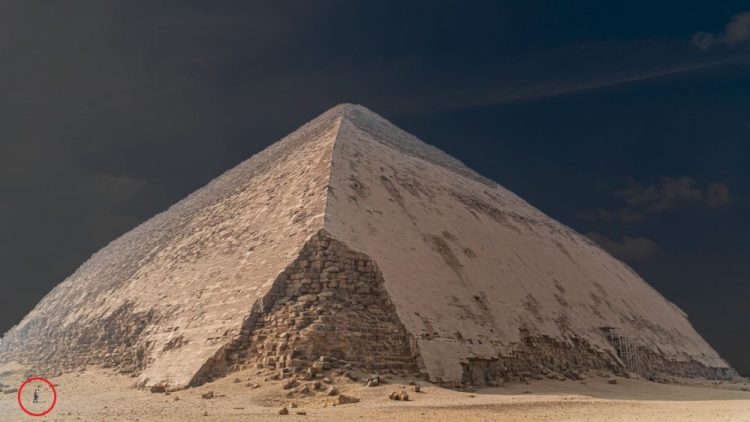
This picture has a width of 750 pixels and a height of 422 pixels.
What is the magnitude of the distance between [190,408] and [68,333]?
14053 mm

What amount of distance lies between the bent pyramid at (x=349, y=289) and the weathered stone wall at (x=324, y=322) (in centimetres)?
3

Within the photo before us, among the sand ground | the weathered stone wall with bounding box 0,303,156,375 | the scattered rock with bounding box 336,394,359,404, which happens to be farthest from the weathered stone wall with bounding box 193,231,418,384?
the weathered stone wall with bounding box 0,303,156,375

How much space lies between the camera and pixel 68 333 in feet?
73.1

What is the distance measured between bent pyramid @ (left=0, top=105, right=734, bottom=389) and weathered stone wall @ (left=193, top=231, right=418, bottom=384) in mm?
34

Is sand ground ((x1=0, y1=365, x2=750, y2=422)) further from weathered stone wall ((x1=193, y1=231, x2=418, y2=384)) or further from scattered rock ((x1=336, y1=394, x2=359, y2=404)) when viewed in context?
weathered stone wall ((x1=193, y1=231, x2=418, y2=384))

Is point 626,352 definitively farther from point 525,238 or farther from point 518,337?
point 518,337

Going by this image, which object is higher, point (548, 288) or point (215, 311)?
point (548, 288)

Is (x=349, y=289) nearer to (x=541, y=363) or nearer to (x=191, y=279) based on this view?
(x=191, y=279)

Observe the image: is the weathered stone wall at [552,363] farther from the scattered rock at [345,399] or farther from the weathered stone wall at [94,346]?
the weathered stone wall at [94,346]

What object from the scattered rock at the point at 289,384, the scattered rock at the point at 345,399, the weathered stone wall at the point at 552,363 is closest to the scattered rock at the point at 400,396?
the scattered rock at the point at 345,399

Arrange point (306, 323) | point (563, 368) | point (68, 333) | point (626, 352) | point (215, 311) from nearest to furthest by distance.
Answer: point (306, 323)
point (215, 311)
point (563, 368)
point (68, 333)
point (626, 352)

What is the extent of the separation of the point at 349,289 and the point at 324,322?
4.44ft

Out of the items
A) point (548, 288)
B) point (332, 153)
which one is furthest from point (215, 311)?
point (548, 288)

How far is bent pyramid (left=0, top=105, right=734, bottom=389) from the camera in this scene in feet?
46.4
